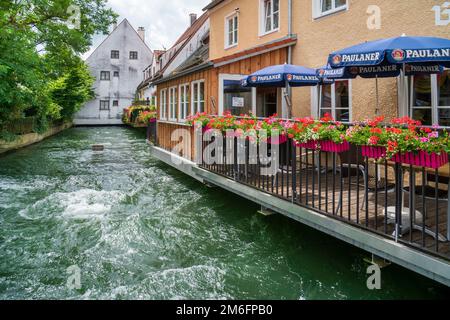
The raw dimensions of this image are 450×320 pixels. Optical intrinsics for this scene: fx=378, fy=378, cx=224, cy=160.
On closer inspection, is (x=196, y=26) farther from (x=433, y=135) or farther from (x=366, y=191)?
(x=433, y=135)

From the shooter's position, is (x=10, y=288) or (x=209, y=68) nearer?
(x=10, y=288)

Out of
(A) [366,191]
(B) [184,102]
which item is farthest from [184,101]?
(A) [366,191]

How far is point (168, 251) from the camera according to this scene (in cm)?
670

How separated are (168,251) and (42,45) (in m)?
19.6

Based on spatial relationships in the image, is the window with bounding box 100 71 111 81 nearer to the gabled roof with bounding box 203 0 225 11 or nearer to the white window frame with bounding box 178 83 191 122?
the gabled roof with bounding box 203 0 225 11

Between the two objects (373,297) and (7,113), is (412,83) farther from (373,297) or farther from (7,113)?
(7,113)

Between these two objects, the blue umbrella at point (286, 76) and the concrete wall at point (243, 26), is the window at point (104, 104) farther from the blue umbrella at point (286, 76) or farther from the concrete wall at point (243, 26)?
the blue umbrella at point (286, 76)

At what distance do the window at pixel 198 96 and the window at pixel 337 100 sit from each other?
4.17 metres

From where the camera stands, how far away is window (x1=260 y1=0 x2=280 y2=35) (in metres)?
12.4

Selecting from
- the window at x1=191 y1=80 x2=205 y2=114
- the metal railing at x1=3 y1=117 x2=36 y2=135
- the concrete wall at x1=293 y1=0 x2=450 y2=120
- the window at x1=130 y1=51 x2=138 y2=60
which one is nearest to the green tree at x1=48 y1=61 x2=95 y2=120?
the metal railing at x1=3 y1=117 x2=36 y2=135

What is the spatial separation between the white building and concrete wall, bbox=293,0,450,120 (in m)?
42.5

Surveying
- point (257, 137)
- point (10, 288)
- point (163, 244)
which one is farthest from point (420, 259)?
point (10, 288)

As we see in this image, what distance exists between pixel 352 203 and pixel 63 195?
27.2 ft
